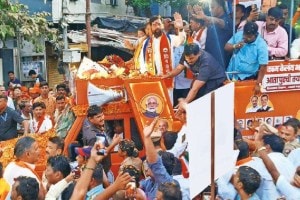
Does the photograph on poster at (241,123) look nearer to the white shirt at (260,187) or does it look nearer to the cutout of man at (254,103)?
the cutout of man at (254,103)

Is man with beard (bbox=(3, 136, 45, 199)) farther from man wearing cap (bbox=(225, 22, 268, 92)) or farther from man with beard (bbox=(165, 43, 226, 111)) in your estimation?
man wearing cap (bbox=(225, 22, 268, 92))

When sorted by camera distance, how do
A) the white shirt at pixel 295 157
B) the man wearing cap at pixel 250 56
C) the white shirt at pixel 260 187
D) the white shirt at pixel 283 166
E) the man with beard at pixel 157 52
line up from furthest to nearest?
the man with beard at pixel 157 52
the man wearing cap at pixel 250 56
the white shirt at pixel 295 157
the white shirt at pixel 283 166
the white shirt at pixel 260 187

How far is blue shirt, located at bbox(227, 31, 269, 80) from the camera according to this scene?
690 centimetres

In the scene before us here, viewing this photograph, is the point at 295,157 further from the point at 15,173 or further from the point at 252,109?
the point at 15,173

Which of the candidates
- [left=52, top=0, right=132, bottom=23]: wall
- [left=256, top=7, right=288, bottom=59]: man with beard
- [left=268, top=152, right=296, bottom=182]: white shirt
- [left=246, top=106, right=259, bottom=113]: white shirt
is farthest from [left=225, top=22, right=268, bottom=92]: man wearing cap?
[left=52, top=0, right=132, bottom=23]: wall

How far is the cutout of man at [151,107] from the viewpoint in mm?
6520

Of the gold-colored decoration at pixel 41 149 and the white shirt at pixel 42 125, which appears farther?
the white shirt at pixel 42 125

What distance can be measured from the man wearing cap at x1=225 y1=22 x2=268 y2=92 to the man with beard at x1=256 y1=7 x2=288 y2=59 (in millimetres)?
514

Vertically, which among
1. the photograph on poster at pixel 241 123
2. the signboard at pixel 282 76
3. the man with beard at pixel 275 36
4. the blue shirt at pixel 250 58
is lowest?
the photograph on poster at pixel 241 123

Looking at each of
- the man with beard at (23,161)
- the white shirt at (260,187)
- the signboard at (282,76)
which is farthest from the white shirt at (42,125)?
the white shirt at (260,187)

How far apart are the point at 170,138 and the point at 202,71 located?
120 cm

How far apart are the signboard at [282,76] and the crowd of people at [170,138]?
0.45 ft

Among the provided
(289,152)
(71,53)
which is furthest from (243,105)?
(71,53)

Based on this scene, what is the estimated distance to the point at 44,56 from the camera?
64.0 ft
